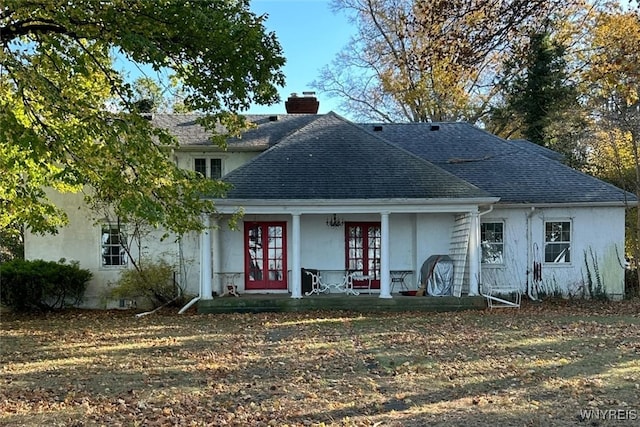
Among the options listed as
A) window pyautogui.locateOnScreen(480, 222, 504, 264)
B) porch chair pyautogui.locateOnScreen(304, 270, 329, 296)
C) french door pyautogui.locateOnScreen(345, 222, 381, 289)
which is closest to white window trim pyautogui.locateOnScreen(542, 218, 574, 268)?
window pyautogui.locateOnScreen(480, 222, 504, 264)

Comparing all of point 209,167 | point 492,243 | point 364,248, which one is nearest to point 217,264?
point 209,167

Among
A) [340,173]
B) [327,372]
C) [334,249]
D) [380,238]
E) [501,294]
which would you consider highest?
[340,173]

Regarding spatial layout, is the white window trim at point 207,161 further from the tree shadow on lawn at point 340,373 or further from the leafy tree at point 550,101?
the leafy tree at point 550,101

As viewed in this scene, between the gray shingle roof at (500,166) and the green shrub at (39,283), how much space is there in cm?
1137

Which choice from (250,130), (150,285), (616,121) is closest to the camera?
(150,285)

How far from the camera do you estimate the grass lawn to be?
18.3 ft

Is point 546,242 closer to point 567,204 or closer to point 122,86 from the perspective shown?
point 567,204

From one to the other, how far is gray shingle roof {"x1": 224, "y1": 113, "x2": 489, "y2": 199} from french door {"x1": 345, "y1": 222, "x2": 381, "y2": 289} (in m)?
1.88

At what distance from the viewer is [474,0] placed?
7.25 metres

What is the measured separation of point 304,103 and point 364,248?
8156 mm

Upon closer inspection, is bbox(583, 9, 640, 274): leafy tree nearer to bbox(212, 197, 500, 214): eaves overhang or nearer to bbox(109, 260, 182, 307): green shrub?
bbox(212, 197, 500, 214): eaves overhang

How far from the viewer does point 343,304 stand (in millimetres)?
13555

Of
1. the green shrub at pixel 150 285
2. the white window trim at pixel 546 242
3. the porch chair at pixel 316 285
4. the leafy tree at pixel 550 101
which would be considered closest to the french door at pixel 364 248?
the porch chair at pixel 316 285

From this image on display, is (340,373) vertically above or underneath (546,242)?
underneath
